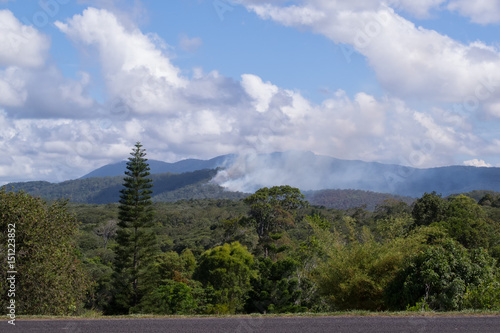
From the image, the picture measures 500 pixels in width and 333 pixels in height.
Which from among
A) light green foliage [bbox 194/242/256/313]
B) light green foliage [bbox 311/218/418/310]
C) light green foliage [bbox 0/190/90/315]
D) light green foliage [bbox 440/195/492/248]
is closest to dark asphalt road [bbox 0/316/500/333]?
light green foliage [bbox 311/218/418/310]

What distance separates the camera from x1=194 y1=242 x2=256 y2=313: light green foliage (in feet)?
80.0

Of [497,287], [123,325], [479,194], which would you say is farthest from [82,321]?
[479,194]

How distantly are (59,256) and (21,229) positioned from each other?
1.70 metres

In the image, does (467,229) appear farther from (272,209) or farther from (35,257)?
(35,257)

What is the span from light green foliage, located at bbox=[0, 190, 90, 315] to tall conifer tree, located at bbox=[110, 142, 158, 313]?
49.0ft

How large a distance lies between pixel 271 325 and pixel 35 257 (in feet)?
28.6

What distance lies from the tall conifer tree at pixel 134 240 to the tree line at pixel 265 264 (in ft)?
0.23

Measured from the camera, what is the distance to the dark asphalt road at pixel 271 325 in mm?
7418

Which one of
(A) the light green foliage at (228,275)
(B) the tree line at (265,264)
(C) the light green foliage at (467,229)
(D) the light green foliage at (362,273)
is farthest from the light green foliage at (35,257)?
(C) the light green foliage at (467,229)

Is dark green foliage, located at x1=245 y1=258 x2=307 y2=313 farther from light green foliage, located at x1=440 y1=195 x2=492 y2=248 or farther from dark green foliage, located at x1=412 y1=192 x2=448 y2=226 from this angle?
dark green foliage, located at x1=412 y1=192 x2=448 y2=226

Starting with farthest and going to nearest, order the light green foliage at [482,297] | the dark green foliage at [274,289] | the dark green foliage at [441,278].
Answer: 1. the dark green foliage at [274,289]
2. the dark green foliage at [441,278]
3. the light green foliage at [482,297]

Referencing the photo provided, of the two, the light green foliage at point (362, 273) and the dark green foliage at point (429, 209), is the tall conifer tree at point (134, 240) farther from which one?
the dark green foliage at point (429, 209)

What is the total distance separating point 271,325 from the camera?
7.71 m

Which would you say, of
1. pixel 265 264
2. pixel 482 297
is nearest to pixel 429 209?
pixel 265 264
